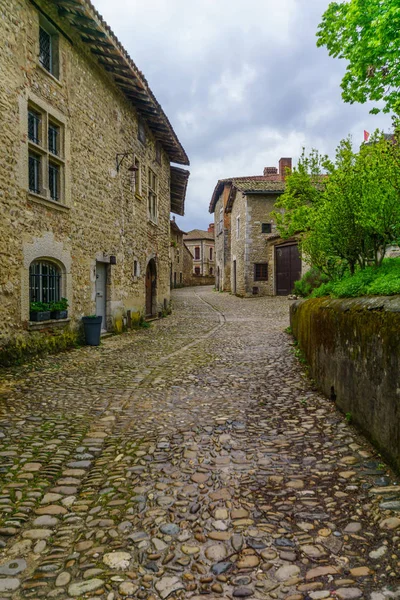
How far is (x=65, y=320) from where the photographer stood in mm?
8141

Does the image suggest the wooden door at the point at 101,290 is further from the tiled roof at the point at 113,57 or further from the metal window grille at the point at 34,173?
the tiled roof at the point at 113,57

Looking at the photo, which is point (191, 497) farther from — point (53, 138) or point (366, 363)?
point (53, 138)

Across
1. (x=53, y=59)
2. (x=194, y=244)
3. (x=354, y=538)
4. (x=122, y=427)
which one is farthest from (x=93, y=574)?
(x=194, y=244)

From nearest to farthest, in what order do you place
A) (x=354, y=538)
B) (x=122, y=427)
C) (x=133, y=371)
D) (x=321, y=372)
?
1. (x=354, y=538)
2. (x=122, y=427)
3. (x=321, y=372)
4. (x=133, y=371)

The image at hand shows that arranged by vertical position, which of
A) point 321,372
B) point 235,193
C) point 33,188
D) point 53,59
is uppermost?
point 235,193

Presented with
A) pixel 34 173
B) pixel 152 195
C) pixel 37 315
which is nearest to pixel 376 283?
pixel 37 315

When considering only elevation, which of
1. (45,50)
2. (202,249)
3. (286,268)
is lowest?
(286,268)

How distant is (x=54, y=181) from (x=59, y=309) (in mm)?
2744

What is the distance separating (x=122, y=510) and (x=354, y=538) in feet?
4.56

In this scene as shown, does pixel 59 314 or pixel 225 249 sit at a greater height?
pixel 225 249

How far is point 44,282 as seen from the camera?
7.75 metres

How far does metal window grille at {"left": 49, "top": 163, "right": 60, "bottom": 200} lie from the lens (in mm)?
8016

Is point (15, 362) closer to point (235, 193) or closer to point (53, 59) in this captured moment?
point (53, 59)

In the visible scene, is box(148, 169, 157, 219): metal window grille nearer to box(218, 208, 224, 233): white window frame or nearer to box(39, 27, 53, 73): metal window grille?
box(39, 27, 53, 73): metal window grille
